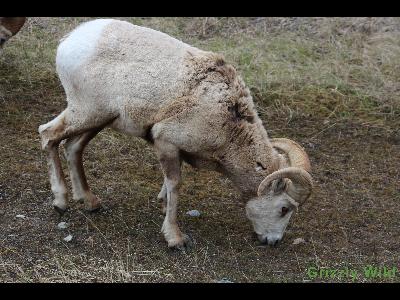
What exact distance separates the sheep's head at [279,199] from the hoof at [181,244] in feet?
1.93

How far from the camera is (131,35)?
6809 mm

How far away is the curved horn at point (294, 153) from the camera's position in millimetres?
6736

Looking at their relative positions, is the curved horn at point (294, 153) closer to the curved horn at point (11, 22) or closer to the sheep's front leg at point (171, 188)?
the sheep's front leg at point (171, 188)

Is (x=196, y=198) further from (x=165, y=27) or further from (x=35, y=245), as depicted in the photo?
(x=165, y=27)

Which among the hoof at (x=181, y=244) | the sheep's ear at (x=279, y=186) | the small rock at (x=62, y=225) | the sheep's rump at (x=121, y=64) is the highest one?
the sheep's rump at (x=121, y=64)

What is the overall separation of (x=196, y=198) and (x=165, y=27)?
4.59 metres

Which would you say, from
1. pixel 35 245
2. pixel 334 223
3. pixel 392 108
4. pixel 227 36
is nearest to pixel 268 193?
pixel 334 223

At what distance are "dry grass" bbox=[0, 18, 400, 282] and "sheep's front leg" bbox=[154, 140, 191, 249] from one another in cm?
15

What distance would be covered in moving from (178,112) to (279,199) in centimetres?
117

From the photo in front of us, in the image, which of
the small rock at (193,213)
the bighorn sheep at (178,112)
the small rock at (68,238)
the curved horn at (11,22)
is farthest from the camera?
the curved horn at (11,22)

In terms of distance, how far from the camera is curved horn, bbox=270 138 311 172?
6736 mm

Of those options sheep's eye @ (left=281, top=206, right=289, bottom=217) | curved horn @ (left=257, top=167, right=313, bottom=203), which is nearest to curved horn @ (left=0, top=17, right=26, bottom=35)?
curved horn @ (left=257, top=167, right=313, bottom=203)

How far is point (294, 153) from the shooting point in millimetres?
6895

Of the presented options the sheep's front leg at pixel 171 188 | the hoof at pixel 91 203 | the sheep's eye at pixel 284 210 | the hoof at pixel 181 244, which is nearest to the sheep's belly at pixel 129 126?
the sheep's front leg at pixel 171 188
